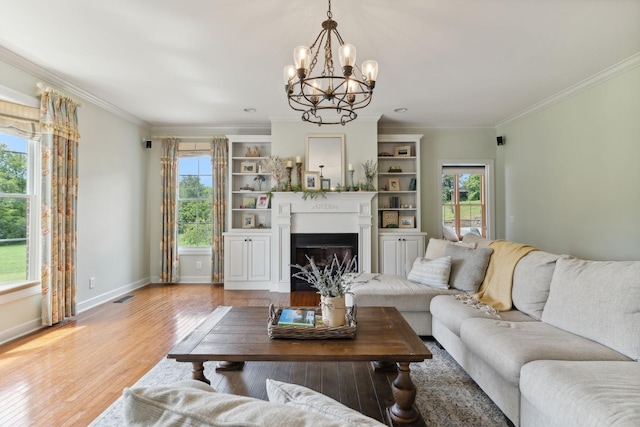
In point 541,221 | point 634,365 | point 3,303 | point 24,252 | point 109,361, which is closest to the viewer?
point 634,365

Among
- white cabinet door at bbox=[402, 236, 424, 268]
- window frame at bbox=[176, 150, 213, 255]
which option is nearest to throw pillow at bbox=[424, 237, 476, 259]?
white cabinet door at bbox=[402, 236, 424, 268]

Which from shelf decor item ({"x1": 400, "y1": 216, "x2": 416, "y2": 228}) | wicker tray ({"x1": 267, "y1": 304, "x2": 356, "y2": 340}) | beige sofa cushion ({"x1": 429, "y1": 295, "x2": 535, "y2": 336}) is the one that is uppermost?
shelf decor item ({"x1": 400, "y1": 216, "x2": 416, "y2": 228})

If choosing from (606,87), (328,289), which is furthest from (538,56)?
(328,289)

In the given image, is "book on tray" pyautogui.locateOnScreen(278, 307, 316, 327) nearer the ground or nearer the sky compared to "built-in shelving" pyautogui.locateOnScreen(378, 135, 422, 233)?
nearer the ground

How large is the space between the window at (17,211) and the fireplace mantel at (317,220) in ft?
9.21

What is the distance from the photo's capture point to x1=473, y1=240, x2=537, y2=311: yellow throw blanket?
2.67m

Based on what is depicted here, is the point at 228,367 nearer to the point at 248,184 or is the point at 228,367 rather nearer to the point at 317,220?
the point at 317,220

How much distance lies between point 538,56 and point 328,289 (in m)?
3.03

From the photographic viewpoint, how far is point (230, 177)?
204 inches

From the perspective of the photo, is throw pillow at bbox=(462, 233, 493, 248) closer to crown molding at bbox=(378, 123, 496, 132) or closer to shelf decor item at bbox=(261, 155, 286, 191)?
crown molding at bbox=(378, 123, 496, 132)

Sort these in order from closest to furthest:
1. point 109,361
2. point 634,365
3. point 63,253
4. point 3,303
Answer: point 634,365 < point 109,361 < point 3,303 < point 63,253

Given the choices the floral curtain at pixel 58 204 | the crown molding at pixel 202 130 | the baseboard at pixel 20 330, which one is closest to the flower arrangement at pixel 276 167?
the crown molding at pixel 202 130

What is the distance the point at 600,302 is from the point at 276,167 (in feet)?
13.3

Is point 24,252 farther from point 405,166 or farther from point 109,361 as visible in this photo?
point 405,166
